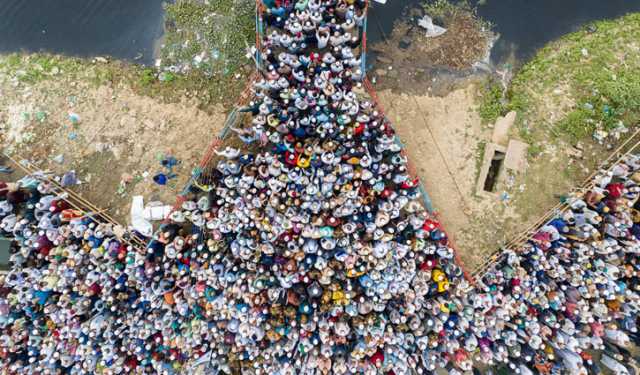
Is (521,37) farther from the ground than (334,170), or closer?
farther from the ground

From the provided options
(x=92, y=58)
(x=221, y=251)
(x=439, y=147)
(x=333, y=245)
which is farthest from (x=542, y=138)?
(x=92, y=58)

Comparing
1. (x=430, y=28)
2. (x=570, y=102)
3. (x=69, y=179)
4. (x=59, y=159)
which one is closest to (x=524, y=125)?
(x=570, y=102)

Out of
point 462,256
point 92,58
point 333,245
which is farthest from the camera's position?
point 92,58

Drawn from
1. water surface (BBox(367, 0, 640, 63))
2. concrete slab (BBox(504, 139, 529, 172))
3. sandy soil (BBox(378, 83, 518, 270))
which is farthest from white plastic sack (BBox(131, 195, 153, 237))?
concrete slab (BBox(504, 139, 529, 172))

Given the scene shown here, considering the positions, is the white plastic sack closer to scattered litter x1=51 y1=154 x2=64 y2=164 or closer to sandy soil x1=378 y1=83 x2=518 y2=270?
scattered litter x1=51 y1=154 x2=64 y2=164

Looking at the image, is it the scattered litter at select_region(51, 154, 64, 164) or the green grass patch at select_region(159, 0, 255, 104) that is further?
the green grass patch at select_region(159, 0, 255, 104)

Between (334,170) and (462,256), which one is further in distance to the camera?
(462,256)

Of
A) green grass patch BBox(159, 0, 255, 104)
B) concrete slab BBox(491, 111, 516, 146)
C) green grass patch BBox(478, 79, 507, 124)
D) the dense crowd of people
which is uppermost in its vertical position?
green grass patch BBox(159, 0, 255, 104)

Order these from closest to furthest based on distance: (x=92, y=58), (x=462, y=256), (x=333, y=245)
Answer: (x=333, y=245), (x=462, y=256), (x=92, y=58)

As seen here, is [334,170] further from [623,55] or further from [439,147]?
[623,55]
